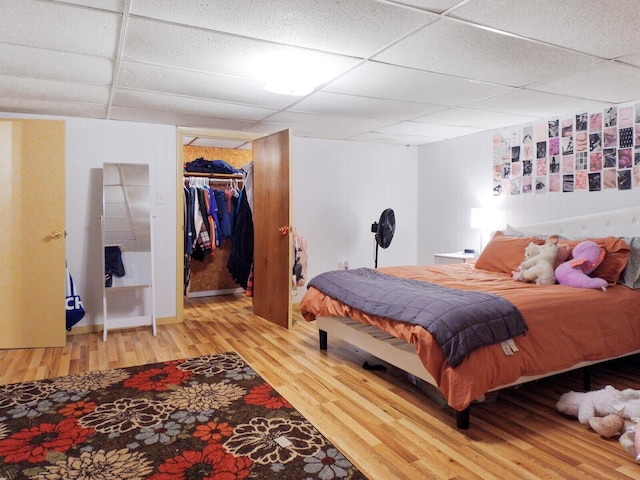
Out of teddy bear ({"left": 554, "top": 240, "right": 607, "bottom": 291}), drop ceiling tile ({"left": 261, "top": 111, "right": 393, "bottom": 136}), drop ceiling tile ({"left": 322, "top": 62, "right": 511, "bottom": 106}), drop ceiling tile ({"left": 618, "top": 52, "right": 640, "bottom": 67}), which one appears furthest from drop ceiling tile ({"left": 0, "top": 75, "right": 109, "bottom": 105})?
teddy bear ({"left": 554, "top": 240, "right": 607, "bottom": 291})

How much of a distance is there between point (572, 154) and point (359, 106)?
78.4 inches

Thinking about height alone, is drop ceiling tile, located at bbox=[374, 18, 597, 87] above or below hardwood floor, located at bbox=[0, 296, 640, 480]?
above

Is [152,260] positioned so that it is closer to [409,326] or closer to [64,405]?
[64,405]

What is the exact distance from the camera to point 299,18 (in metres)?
2.20

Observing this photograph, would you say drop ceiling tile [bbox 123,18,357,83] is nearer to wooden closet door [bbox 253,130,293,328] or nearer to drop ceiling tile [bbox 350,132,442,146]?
wooden closet door [bbox 253,130,293,328]

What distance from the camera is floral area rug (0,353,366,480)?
204cm

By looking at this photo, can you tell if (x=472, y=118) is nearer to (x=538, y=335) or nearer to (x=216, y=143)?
(x=538, y=335)

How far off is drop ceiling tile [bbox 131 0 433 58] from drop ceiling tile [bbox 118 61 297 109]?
79cm

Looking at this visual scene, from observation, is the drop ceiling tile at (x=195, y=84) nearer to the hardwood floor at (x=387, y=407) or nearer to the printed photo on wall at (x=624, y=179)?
the hardwood floor at (x=387, y=407)

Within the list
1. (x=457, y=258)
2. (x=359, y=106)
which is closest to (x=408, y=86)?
(x=359, y=106)

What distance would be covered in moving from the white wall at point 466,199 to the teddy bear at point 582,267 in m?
0.83

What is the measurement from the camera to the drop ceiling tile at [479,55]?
2404mm

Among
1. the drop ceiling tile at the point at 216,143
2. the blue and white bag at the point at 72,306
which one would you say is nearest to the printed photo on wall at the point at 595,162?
the drop ceiling tile at the point at 216,143

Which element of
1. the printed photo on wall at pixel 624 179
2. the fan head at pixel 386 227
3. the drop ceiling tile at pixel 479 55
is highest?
the drop ceiling tile at pixel 479 55
